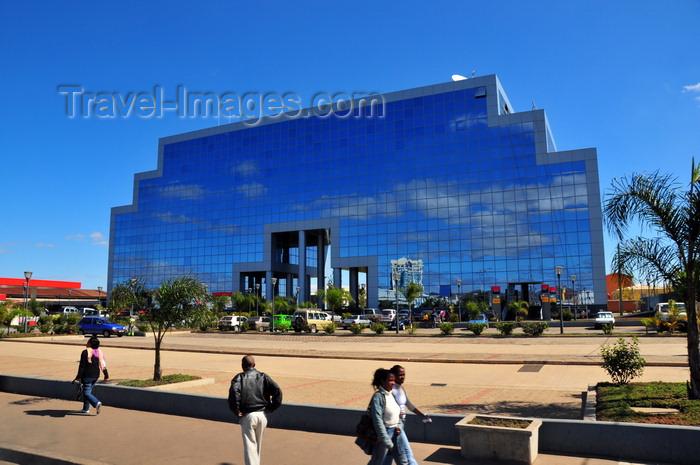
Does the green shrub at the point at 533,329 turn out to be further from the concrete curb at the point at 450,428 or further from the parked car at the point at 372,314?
the concrete curb at the point at 450,428

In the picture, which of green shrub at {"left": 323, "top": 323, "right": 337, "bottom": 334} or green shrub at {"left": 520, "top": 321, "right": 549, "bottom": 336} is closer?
green shrub at {"left": 520, "top": 321, "right": 549, "bottom": 336}

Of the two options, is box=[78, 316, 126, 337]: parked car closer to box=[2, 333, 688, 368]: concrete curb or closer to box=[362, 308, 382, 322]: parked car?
box=[2, 333, 688, 368]: concrete curb

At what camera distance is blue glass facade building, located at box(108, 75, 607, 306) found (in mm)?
68750

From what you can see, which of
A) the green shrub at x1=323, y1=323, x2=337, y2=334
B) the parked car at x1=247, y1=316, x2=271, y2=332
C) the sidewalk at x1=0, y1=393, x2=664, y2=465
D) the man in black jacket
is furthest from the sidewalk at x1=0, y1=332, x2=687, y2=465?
the parked car at x1=247, y1=316, x2=271, y2=332

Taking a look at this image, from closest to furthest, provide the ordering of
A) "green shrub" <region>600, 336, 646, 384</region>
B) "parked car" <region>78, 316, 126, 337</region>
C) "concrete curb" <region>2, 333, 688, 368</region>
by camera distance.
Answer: "green shrub" <region>600, 336, 646, 384</region>
"concrete curb" <region>2, 333, 688, 368</region>
"parked car" <region>78, 316, 126, 337</region>

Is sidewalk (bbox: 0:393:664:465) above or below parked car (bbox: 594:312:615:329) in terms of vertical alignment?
above

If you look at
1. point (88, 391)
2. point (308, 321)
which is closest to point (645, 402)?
point (88, 391)

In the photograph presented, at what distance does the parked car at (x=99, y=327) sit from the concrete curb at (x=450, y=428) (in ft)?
110

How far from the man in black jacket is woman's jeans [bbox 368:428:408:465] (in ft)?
4.76

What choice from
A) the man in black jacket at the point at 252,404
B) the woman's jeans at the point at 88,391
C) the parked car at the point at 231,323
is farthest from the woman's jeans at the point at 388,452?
the parked car at the point at 231,323

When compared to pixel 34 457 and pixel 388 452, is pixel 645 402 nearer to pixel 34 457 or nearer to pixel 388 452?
pixel 388 452

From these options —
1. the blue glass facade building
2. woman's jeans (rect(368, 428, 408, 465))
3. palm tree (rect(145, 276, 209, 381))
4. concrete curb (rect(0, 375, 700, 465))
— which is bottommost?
concrete curb (rect(0, 375, 700, 465))

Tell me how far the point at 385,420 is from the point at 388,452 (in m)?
0.46

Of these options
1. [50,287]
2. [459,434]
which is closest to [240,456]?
[459,434]
